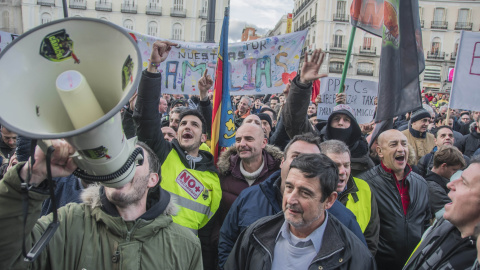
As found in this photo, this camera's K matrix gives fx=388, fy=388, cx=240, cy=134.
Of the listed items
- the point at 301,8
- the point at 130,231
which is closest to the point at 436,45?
the point at 301,8

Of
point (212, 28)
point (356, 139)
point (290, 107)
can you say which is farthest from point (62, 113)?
point (212, 28)

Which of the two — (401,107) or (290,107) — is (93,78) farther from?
(401,107)

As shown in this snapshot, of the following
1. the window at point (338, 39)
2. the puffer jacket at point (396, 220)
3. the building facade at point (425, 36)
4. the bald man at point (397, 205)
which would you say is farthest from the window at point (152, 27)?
the puffer jacket at point (396, 220)

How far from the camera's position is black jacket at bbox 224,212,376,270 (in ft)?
6.14

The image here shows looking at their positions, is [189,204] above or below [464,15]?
below

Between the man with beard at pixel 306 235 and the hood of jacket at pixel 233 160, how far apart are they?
99 cm

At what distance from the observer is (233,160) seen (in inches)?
121

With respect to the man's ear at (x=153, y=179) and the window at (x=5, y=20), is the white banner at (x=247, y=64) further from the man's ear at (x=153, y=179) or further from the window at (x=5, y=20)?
the window at (x=5, y=20)

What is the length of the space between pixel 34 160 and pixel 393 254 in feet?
8.50

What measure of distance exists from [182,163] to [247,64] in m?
3.12

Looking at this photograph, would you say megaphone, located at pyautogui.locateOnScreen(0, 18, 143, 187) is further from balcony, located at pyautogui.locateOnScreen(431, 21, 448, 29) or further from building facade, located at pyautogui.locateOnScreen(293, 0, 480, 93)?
balcony, located at pyautogui.locateOnScreen(431, 21, 448, 29)

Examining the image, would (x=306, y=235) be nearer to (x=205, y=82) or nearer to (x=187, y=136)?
(x=187, y=136)

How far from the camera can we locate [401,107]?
12.0 feet

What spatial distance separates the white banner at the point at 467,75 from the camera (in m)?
4.55
